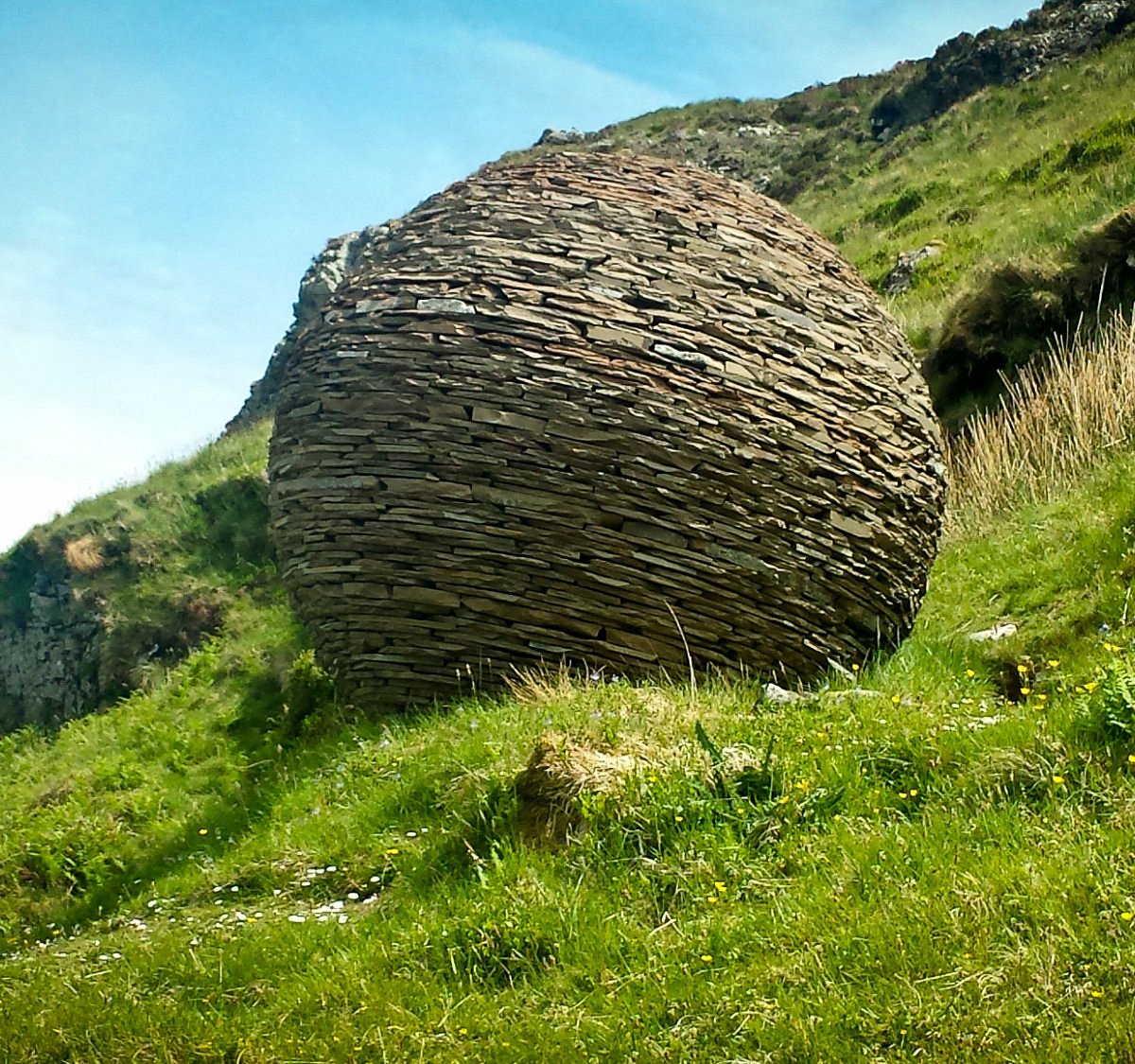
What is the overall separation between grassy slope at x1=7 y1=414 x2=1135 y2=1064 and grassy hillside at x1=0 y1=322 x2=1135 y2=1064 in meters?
0.01

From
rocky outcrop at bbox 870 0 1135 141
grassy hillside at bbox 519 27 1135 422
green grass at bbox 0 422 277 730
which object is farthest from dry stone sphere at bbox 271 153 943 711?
rocky outcrop at bbox 870 0 1135 141

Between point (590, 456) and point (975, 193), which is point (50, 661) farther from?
point (975, 193)

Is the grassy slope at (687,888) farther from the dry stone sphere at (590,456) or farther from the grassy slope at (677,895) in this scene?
the dry stone sphere at (590,456)

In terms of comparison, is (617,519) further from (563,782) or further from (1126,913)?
(1126,913)

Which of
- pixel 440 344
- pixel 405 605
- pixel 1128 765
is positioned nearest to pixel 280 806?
pixel 405 605

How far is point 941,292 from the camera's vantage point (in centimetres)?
1622

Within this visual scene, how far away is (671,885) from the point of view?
12.9ft

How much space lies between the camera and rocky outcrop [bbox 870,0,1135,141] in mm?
31328

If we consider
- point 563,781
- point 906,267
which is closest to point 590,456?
point 563,781

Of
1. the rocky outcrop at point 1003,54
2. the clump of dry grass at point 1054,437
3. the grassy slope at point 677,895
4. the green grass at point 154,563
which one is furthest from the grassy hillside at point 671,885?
the rocky outcrop at point 1003,54

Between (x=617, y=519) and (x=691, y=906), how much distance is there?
8.49ft

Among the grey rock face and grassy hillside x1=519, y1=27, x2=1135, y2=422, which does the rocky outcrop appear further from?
the grey rock face

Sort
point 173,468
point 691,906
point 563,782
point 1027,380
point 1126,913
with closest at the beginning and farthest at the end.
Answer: point 1126,913, point 691,906, point 563,782, point 1027,380, point 173,468

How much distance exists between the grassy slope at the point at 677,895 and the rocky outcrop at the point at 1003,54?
30148mm
